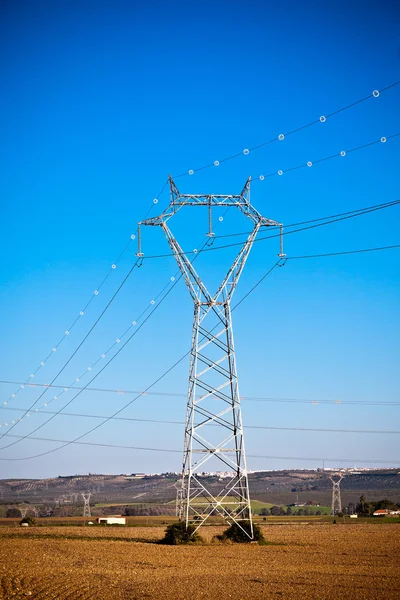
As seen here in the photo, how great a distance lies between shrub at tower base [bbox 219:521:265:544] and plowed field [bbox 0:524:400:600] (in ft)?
3.79

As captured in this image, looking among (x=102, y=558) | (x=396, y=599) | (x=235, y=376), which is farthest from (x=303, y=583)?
(x=235, y=376)

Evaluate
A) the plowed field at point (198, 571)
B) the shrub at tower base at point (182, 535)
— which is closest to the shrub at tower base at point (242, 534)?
the plowed field at point (198, 571)

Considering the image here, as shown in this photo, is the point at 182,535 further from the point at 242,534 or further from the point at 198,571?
the point at 198,571

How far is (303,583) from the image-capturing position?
1236 inches

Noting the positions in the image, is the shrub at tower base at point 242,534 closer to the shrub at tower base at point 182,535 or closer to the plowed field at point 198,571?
the plowed field at point 198,571

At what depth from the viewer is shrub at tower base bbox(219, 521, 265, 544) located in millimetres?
51469

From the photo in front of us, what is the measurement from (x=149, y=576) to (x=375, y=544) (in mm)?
26312

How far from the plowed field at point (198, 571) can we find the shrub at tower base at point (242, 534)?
1157mm

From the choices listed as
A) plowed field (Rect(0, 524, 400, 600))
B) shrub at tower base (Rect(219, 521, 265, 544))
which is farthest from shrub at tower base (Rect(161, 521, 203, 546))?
shrub at tower base (Rect(219, 521, 265, 544))

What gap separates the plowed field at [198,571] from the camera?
28891 mm

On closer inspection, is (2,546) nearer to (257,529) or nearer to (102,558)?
(102,558)

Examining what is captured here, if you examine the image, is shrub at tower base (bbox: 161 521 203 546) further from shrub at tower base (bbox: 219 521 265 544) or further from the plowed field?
shrub at tower base (bbox: 219 521 265 544)

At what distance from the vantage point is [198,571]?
36.5 metres

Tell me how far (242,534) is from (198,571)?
15999mm
